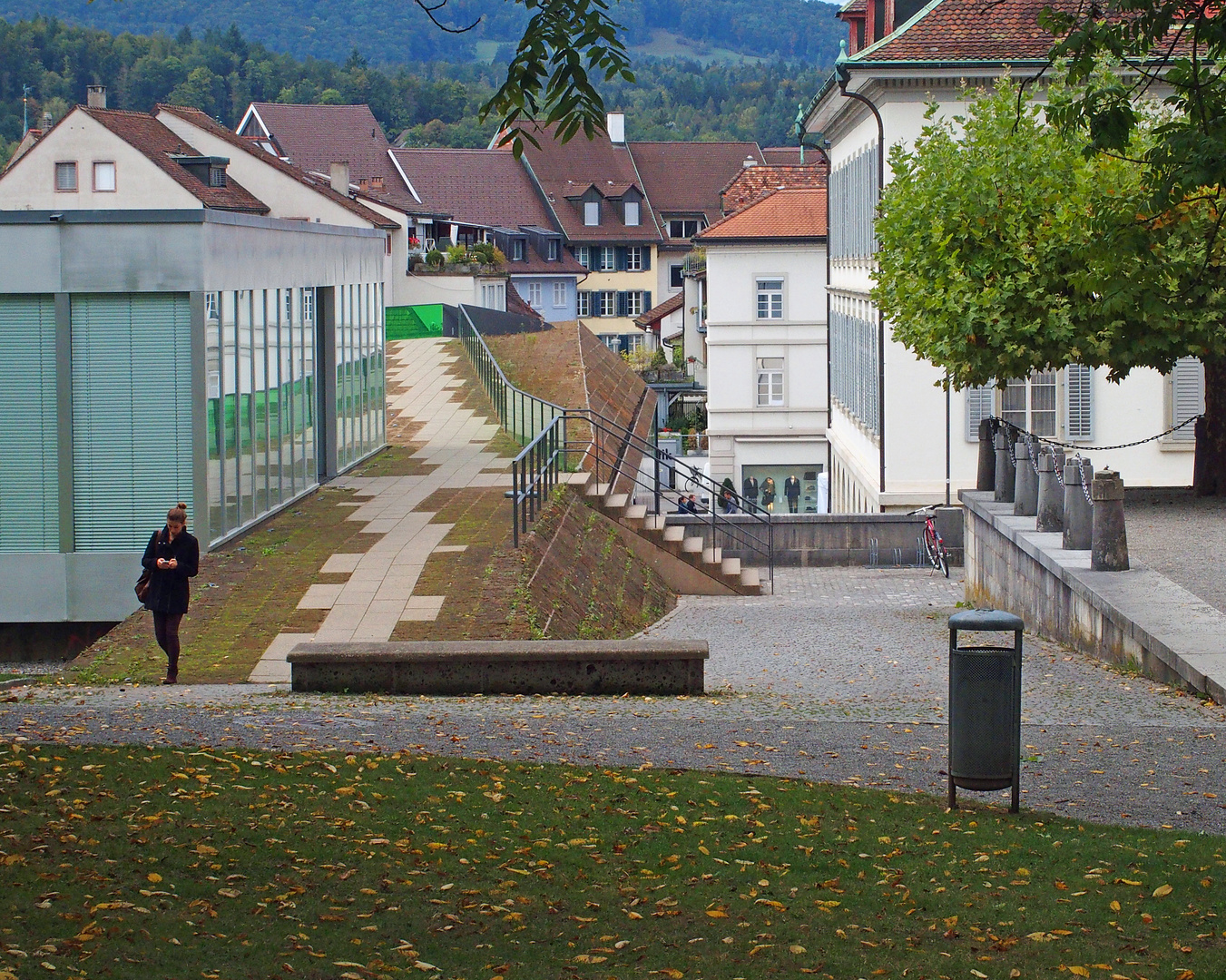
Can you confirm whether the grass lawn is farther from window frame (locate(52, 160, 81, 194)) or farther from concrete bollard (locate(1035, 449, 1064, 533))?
window frame (locate(52, 160, 81, 194))

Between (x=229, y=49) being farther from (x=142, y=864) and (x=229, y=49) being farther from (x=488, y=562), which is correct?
(x=142, y=864)

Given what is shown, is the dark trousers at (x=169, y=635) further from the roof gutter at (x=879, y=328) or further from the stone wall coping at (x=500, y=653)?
the roof gutter at (x=879, y=328)

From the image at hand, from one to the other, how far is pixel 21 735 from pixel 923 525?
22.1 m

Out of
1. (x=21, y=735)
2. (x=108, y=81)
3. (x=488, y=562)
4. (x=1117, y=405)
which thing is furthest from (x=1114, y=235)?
(x=108, y=81)

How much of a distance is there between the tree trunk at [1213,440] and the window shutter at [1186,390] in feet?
30.6

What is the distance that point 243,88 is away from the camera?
161875mm

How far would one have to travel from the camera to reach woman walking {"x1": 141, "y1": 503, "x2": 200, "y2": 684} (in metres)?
13.8

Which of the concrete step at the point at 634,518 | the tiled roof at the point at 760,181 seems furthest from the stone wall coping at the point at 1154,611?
the tiled roof at the point at 760,181

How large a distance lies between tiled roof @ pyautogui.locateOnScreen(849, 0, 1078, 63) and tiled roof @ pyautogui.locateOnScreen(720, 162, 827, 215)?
105 ft

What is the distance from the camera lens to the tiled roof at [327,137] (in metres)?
95.5

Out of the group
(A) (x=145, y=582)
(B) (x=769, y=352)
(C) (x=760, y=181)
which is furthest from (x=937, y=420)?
(C) (x=760, y=181)

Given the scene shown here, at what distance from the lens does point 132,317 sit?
18156 mm

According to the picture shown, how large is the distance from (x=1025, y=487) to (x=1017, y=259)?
414cm

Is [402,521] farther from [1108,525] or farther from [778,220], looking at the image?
[778,220]
